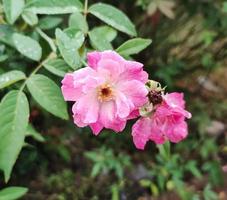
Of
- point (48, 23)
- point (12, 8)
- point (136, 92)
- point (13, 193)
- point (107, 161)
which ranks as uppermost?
point (136, 92)

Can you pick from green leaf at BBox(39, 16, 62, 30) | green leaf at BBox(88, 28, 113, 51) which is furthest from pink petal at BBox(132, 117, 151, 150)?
green leaf at BBox(39, 16, 62, 30)

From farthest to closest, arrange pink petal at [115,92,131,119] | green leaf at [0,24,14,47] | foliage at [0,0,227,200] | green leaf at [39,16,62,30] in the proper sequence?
foliage at [0,0,227,200] → green leaf at [39,16,62,30] → green leaf at [0,24,14,47] → pink petal at [115,92,131,119]

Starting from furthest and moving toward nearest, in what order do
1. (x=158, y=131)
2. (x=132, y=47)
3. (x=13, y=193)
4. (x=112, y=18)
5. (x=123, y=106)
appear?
(x=13, y=193)
(x=112, y=18)
(x=132, y=47)
(x=158, y=131)
(x=123, y=106)

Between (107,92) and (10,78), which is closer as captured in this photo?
(107,92)

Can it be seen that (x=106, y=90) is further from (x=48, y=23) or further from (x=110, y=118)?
(x=48, y=23)

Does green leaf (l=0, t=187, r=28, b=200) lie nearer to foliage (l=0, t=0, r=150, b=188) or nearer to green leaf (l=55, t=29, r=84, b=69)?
foliage (l=0, t=0, r=150, b=188)

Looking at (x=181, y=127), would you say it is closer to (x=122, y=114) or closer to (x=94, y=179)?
(x=122, y=114)

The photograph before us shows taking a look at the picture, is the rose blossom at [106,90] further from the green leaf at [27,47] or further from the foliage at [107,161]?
the foliage at [107,161]

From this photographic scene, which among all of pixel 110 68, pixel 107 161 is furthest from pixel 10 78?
pixel 107 161
